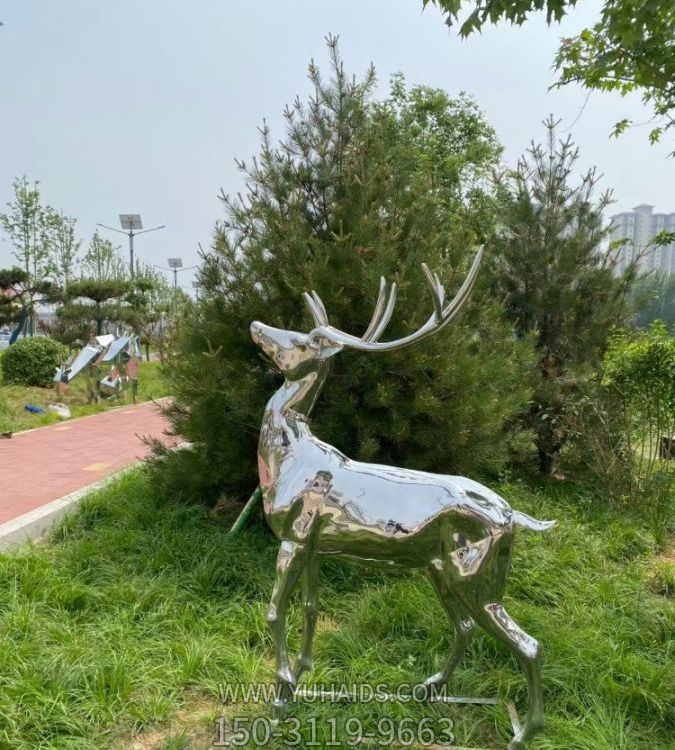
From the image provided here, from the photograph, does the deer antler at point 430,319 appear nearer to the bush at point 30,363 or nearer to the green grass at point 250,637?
the green grass at point 250,637

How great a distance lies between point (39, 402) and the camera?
34.7ft

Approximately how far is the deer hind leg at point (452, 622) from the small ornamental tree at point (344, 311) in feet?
4.57

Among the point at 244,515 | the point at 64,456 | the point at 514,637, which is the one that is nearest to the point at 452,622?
the point at 514,637

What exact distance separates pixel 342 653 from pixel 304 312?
1.90 m

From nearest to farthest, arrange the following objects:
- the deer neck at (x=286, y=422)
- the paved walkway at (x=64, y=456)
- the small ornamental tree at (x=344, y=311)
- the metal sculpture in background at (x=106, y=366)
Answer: the deer neck at (x=286, y=422)
the small ornamental tree at (x=344, y=311)
the paved walkway at (x=64, y=456)
the metal sculpture in background at (x=106, y=366)

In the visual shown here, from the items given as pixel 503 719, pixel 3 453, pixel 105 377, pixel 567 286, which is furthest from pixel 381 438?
pixel 105 377

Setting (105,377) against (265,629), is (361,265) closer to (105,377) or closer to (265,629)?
(265,629)

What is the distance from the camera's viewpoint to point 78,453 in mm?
7113

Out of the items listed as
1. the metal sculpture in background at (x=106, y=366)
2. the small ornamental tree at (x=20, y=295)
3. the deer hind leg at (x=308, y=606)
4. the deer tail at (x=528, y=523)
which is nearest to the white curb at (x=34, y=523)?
the deer hind leg at (x=308, y=606)

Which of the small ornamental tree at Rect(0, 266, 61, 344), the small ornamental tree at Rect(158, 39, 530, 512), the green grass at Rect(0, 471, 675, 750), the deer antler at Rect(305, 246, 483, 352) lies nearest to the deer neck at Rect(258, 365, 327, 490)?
the deer antler at Rect(305, 246, 483, 352)

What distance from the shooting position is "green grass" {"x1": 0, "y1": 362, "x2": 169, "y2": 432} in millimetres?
9008

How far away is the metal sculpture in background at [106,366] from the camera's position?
10867mm

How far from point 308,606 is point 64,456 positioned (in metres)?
5.61

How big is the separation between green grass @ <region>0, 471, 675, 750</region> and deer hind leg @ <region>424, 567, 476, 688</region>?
133mm
